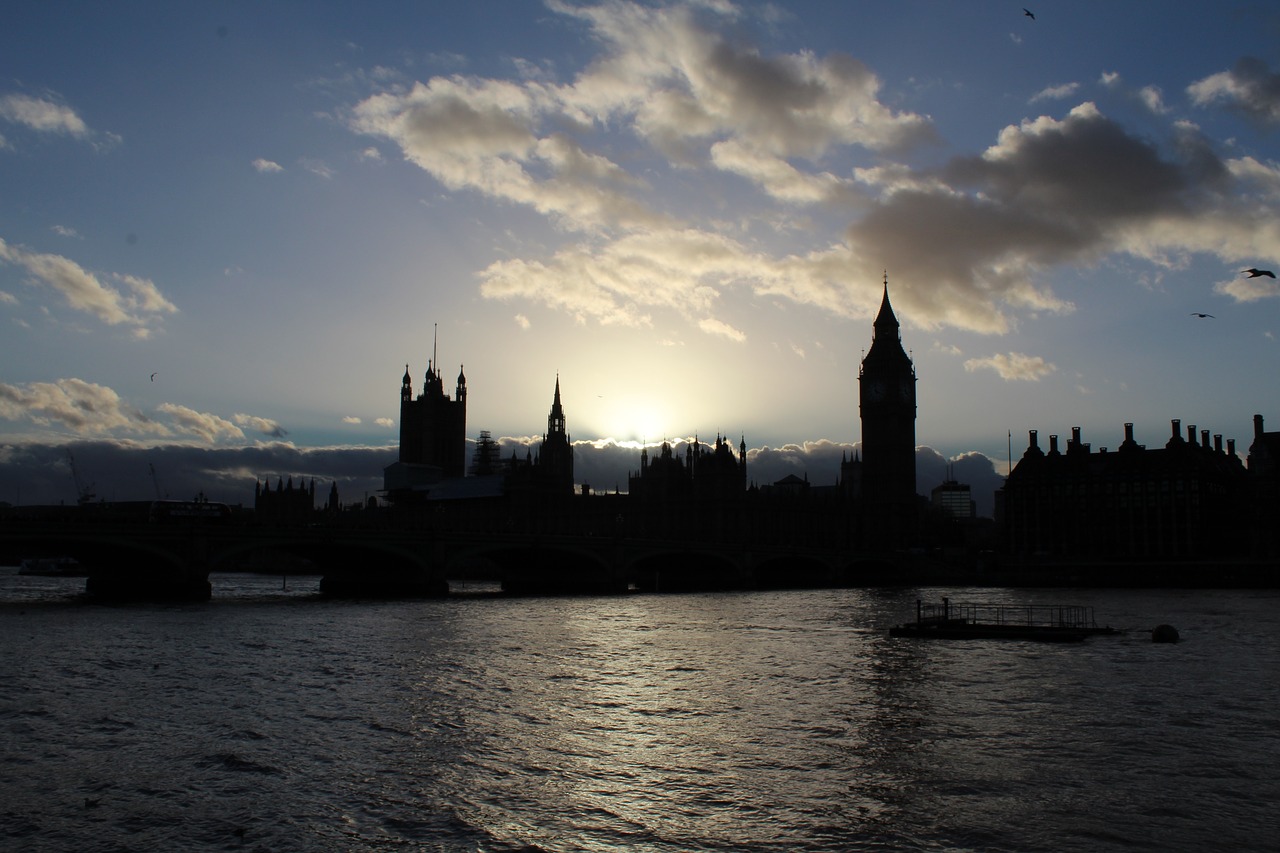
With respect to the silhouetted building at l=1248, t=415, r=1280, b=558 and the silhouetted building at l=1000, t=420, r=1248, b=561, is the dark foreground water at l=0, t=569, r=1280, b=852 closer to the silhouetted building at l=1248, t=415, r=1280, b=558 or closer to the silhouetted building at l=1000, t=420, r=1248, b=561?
the silhouetted building at l=1248, t=415, r=1280, b=558

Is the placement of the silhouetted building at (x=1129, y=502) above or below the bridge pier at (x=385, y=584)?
above

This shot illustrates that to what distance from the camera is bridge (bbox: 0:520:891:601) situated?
71.2 m

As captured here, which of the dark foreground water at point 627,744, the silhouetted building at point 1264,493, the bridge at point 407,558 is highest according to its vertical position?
the silhouetted building at point 1264,493

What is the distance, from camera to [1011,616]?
70312mm

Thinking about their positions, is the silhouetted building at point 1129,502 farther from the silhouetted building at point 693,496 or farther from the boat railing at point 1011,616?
the boat railing at point 1011,616

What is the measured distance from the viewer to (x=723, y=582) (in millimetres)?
121812

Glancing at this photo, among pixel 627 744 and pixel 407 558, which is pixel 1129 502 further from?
pixel 627 744

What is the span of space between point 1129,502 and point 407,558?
115552mm

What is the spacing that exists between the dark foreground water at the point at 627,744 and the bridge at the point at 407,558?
20.6m

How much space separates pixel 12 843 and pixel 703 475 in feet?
487

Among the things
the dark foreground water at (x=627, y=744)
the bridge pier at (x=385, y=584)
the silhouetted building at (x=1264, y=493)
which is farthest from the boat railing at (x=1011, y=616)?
the silhouetted building at (x=1264, y=493)

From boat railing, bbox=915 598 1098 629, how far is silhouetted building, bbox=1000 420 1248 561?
282 ft

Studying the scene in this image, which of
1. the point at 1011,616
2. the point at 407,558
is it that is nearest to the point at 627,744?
the point at 1011,616

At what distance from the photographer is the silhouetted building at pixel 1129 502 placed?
6009 inches
